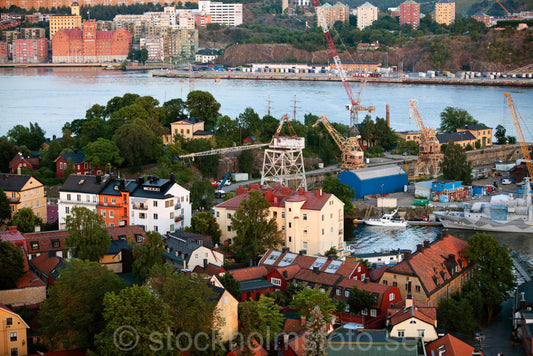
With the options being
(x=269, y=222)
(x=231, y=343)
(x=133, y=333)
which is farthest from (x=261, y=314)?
(x=269, y=222)

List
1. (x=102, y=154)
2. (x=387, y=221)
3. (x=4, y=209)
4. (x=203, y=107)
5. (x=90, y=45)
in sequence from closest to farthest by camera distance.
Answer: (x=4, y=209) → (x=387, y=221) → (x=102, y=154) → (x=203, y=107) → (x=90, y=45)

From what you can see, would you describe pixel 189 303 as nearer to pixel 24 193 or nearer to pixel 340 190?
pixel 24 193

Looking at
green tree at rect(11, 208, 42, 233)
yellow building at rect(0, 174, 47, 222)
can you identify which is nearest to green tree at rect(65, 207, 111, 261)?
green tree at rect(11, 208, 42, 233)

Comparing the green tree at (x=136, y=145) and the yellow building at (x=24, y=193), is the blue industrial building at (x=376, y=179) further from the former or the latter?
the yellow building at (x=24, y=193)

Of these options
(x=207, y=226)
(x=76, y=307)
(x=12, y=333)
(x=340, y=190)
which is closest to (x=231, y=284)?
(x=76, y=307)

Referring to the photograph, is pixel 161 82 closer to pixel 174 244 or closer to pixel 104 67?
pixel 104 67

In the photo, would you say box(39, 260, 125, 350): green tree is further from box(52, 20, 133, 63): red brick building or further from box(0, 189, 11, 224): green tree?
box(52, 20, 133, 63): red brick building

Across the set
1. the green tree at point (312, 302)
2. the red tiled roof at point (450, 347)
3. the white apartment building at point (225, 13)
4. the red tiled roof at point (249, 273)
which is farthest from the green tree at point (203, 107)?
the white apartment building at point (225, 13)
